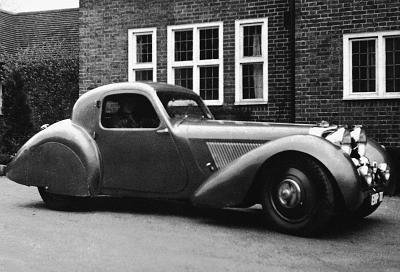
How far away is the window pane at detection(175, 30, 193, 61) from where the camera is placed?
1299cm

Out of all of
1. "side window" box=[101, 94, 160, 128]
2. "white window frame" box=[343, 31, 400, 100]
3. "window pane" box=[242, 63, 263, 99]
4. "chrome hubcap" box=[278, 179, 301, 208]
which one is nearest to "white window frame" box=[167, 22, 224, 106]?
"window pane" box=[242, 63, 263, 99]

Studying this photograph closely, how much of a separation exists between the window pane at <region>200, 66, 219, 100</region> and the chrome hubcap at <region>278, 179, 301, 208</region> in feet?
23.7

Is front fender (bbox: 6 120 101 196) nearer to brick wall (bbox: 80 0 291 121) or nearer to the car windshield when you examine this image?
the car windshield

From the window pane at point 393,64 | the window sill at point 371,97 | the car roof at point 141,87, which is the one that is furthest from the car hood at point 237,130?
the window pane at point 393,64

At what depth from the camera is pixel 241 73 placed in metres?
12.5

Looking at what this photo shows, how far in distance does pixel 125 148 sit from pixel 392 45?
21.2 ft

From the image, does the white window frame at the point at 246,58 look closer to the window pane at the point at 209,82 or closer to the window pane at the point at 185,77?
the window pane at the point at 209,82

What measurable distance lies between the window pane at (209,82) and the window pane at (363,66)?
3.00 meters

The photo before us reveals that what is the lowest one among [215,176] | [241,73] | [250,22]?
[215,176]

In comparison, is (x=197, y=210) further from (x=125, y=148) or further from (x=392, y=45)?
(x=392, y=45)

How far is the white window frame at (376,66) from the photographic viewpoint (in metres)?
11.0

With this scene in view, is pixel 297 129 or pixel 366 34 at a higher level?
pixel 366 34

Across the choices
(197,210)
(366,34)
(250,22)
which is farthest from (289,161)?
(250,22)

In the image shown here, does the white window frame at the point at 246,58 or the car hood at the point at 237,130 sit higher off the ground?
the white window frame at the point at 246,58
